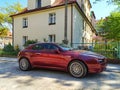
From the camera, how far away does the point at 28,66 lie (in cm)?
1004

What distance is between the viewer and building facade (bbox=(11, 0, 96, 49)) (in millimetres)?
19594

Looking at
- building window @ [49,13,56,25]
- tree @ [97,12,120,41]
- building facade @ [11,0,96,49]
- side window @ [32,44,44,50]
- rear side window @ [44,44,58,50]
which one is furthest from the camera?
tree @ [97,12,120,41]

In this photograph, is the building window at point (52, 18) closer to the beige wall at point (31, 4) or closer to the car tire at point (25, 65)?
the beige wall at point (31, 4)

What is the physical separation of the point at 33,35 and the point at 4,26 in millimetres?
21082

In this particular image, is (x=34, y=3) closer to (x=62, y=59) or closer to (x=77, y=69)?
(x=62, y=59)

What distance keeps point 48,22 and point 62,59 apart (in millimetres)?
13024

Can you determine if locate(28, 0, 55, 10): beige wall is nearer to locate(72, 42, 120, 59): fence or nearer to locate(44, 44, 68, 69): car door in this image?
locate(72, 42, 120, 59): fence

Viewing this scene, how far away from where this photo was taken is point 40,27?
72.4 ft

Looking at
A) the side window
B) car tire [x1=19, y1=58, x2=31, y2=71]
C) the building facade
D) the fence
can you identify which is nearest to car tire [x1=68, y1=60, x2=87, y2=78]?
the side window

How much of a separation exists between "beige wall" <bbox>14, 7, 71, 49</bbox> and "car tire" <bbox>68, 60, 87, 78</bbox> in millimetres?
11035

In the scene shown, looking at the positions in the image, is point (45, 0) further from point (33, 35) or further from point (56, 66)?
point (56, 66)

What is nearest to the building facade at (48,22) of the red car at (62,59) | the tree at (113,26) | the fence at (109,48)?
the tree at (113,26)

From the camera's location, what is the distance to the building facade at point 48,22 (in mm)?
19594

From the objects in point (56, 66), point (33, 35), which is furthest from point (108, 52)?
point (33, 35)
